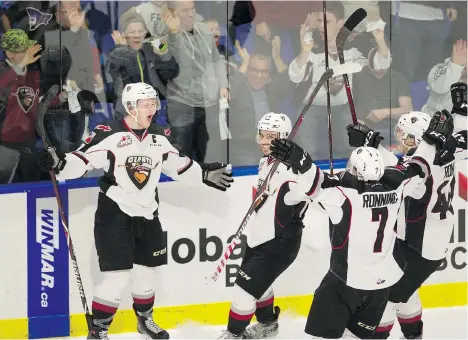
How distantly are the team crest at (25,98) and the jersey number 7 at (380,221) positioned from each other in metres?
2.09

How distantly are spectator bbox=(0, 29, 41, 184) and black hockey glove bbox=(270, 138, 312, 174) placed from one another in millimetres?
1688

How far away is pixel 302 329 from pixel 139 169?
132 cm

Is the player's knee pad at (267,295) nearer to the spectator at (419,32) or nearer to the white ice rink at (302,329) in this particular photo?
the white ice rink at (302,329)

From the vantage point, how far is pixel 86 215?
6023 mm

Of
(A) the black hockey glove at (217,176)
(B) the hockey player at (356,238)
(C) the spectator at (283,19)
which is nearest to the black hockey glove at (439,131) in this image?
(B) the hockey player at (356,238)

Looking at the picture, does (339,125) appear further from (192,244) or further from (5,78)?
(5,78)

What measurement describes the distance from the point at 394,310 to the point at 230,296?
996mm

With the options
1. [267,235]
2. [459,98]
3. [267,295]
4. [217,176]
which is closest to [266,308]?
[267,295]

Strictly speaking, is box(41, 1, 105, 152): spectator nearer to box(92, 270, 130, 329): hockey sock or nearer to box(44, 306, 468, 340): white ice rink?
box(92, 270, 130, 329): hockey sock

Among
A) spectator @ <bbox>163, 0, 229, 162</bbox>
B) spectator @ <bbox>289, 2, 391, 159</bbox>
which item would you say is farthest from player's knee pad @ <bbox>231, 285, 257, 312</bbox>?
spectator @ <bbox>289, 2, 391, 159</bbox>

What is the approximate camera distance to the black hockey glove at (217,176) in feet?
19.5

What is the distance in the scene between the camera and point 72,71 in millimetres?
6309

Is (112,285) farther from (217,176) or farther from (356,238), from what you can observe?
(356,238)

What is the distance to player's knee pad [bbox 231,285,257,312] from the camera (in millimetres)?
5680
